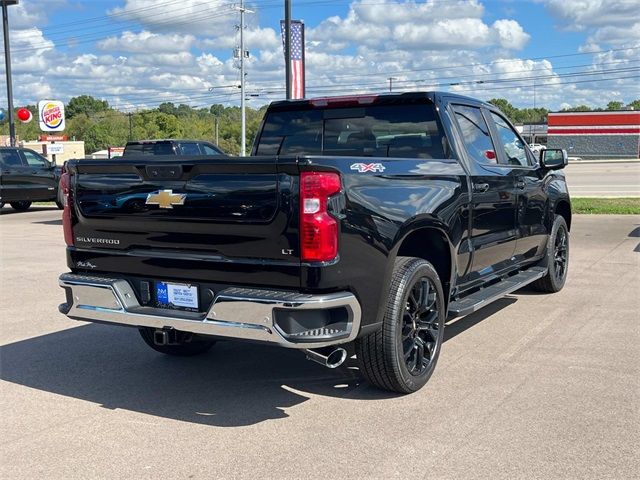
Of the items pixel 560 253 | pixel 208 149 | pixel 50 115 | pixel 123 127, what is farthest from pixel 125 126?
pixel 560 253

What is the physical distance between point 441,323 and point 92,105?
146 metres

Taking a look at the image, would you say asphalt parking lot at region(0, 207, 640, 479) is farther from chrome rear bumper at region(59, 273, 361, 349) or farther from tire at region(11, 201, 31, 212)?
tire at region(11, 201, 31, 212)

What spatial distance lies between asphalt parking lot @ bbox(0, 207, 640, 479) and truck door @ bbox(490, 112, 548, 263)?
71 cm

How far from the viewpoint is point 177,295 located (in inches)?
173

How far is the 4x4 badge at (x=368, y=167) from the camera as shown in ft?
13.9

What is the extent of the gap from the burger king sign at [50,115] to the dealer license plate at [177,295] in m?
34.1

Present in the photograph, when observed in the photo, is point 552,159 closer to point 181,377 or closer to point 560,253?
point 560,253

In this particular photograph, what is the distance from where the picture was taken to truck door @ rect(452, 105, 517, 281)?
570cm

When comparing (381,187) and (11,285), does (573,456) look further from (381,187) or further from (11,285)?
(11,285)

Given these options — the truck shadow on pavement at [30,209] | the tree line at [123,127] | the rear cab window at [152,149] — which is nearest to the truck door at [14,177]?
the truck shadow on pavement at [30,209]

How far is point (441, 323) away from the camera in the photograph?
506 centimetres

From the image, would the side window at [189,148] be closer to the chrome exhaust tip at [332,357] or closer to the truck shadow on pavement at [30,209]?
the truck shadow on pavement at [30,209]

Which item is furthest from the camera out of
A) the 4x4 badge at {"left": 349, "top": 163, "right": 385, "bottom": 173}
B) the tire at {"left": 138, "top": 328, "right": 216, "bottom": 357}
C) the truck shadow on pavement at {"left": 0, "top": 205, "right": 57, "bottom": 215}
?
the truck shadow on pavement at {"left": 0, "top": 205, "right": 57, "bottom": 215}

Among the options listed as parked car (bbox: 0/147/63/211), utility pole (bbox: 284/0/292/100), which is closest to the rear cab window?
parked car (bbox: 0/147/63/211)
